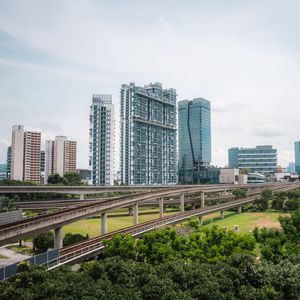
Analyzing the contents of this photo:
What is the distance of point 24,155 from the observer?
19350 cm

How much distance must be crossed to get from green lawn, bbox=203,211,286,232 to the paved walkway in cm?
5029

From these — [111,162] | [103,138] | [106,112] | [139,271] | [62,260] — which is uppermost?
[106,112]

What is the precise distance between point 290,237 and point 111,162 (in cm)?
12084

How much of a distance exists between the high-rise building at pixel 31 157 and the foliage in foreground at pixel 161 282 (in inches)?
7016

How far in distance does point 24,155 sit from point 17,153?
13.5ft

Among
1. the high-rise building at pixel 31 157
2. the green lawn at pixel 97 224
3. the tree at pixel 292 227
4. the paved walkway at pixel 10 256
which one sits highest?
the high-rise building at pixel 31 157

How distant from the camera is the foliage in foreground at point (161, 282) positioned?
22.8 meters

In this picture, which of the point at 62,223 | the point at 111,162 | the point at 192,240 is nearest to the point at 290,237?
the point at 192,240

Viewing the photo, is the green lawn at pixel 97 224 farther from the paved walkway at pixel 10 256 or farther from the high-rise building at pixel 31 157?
the high-rise building at pixel 31 157

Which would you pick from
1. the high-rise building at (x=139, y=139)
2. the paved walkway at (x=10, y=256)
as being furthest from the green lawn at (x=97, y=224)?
the high-rise building at (x=139, y=139)

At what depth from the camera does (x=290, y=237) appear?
52.6 meters

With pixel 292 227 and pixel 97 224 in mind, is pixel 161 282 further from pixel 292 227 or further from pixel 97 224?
pixel 97 224

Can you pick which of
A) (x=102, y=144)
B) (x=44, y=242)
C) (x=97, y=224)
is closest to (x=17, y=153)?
(x=102, y=144)

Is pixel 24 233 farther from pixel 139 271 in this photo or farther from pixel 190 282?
pixel 190 282
